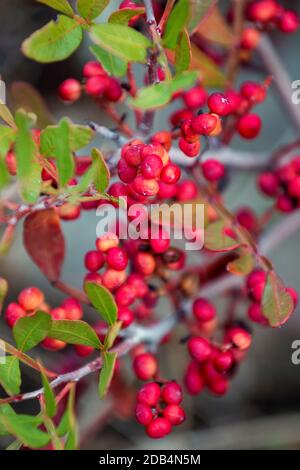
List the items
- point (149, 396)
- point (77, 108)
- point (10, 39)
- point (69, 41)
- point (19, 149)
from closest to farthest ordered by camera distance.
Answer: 1. point (19, 149)
2. point (69, 41)
3. point (149, 396)
4. point (10, 39)
5. point (77, 108)

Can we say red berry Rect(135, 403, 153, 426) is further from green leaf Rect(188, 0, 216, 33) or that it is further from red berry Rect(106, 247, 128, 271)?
green leaf Rect(188, 0, 216, 33)

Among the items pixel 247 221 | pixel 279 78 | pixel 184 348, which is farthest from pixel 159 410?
pixel 279 78

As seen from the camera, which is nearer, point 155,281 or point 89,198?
point 89,198

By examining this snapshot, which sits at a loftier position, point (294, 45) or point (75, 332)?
point (294, 45)

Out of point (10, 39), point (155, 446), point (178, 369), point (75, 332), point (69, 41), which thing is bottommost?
point (155, 446)

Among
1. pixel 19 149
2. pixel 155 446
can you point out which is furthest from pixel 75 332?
pixel 155 446

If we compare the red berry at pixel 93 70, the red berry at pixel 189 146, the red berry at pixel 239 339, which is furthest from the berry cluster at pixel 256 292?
the red berry at pixel 93 70

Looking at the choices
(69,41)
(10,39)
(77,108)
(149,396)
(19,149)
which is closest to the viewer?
(19,149)
